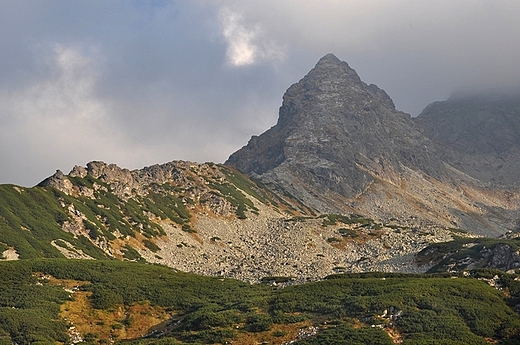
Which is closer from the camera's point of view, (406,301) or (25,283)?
(406,301)

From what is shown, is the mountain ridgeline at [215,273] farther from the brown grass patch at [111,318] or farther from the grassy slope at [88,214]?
the grassy slope at [88,214]

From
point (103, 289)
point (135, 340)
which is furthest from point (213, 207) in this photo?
point (135, 340)

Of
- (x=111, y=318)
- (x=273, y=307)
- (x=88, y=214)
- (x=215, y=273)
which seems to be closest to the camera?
(x=273, y=307)

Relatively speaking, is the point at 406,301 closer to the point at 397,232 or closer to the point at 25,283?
the point at 25,283

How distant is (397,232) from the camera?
133m

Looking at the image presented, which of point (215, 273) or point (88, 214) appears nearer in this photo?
point (215, 273)

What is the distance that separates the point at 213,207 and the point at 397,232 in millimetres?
50920

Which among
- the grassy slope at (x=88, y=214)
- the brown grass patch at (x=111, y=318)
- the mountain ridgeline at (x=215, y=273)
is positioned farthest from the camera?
the grassy slope at (x=88, y=214)

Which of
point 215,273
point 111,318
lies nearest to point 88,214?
point 215,273

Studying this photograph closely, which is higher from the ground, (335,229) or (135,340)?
(335,229)

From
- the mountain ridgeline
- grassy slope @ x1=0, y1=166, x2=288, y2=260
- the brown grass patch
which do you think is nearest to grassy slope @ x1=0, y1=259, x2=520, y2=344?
the mountain ridgeline

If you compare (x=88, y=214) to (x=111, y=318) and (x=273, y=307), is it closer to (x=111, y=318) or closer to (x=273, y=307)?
(x=111, y=318)

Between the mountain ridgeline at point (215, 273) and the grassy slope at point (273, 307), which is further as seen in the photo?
the mountain ridgeline at point (215, 273)

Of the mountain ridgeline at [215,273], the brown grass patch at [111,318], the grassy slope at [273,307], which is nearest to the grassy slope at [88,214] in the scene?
the mountain ridgeline at [215,273]
